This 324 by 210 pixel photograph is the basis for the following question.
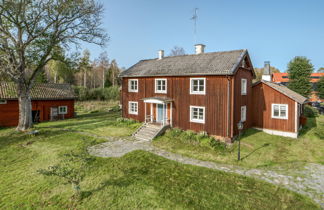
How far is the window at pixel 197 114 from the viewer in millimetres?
16438

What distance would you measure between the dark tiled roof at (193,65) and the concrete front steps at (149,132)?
5.31 m

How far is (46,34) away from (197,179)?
2067 cm

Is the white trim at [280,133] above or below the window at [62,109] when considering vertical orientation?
below

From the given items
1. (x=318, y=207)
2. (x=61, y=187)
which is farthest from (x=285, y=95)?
(x=61, y=187)

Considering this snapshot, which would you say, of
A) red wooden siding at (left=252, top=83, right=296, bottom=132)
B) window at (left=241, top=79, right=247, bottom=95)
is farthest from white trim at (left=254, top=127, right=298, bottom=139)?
window at (left=241, top=79, right=247, bottom=95)

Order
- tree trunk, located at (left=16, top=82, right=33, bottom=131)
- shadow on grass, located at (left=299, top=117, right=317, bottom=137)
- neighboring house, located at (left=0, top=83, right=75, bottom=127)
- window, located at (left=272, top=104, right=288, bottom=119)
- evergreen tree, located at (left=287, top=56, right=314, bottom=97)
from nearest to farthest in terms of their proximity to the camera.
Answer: window, located at (left=272, top=104, right=288, bottom=119), shadow on grass, located at (left=299, top=117, right=317, bottom=137), tree trunk, located at (left=16, top=82, right=33, bottom=131), neighboring house, located at (left=0, top=83, right=75, bottom=127), evergreen tree, located at (left=287, top=56, right=314, bottom=97)

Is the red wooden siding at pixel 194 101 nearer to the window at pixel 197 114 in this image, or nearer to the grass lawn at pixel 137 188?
the window at pixel 197 114

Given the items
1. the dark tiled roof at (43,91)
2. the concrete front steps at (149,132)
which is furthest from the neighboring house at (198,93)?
the dark tiled roof at (43,91)

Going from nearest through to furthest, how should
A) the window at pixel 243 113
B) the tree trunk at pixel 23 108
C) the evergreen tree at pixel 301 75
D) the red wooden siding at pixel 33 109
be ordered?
the window at pixel 243 113 → the tree trunk at pixel 23 108 → the red wooden siding at pixel 33 109 → the evergreen tree at pixel 301 75

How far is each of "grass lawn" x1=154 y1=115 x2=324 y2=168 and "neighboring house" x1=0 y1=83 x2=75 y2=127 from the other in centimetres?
1765

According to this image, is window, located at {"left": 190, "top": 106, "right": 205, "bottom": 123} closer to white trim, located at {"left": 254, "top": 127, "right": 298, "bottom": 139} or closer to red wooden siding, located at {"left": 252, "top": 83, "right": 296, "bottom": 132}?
red wooden siding, located at {"left": 252, "top": 83, "right": 296, "bottom": 132}

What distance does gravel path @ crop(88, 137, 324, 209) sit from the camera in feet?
28.7

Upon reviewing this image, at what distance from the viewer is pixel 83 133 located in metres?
18.3

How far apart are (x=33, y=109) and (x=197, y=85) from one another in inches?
841
